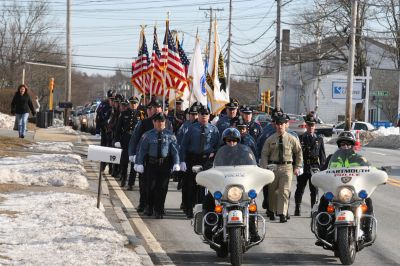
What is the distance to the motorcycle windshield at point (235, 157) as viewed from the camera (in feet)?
36.2

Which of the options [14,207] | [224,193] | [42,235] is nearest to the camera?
[224,193]

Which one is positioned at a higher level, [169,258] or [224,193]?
[224,193]

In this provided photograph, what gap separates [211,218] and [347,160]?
73.5 inches

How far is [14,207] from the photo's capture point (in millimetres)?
13734

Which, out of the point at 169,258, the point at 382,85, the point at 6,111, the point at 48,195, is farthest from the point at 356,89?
the point at 169,258

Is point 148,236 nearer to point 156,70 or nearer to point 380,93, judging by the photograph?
point 156,70

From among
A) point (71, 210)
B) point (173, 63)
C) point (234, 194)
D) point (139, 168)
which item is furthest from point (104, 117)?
point (234, 194)

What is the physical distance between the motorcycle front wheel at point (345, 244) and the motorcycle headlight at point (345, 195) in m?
0.33

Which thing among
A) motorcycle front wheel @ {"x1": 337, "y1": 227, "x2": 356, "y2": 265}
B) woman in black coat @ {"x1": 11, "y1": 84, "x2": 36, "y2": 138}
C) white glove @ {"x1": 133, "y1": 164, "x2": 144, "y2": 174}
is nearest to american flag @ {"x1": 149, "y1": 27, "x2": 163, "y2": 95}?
woman in black coat @ {"x1": 11, "y1": 84, "x2": 36, "y2": 138}

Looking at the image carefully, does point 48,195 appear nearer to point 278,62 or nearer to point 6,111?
point 278,62

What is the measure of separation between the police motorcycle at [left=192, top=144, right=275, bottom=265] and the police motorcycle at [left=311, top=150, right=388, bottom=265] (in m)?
0.72

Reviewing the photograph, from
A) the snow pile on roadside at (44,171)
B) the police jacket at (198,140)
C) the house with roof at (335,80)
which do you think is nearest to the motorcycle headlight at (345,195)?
the police jacket at (198,140)

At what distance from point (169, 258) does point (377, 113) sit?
72.6 meters

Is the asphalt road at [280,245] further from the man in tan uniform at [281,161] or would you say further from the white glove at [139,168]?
the white glove at [139,168]
